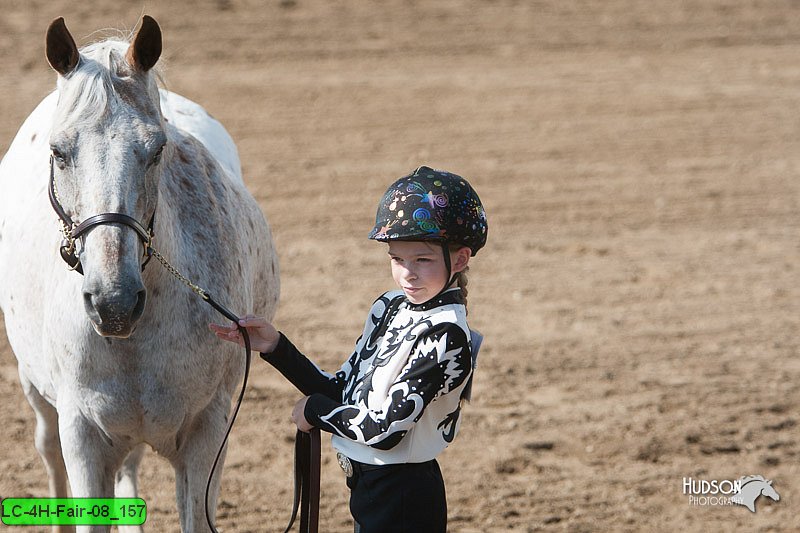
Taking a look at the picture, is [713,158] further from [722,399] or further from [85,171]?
[85,171]

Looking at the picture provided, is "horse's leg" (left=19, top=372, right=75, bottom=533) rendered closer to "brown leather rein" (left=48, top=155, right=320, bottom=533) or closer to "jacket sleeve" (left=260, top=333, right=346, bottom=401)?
"brown leather rein" (left=48, top=155, right=320, bottom=533)

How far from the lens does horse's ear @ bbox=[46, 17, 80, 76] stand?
3.01 m

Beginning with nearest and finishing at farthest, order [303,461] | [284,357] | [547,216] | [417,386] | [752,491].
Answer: [417,386] < [284,357] < [303,461] < [752,491] < [547,216]

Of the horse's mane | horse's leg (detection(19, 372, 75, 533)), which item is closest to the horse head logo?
horse's leg (detection(19, 372, 75, 533))

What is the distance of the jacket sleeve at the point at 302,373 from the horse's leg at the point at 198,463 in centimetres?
61

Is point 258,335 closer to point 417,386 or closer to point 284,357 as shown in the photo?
point 284,357

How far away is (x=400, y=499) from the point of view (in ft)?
9.29

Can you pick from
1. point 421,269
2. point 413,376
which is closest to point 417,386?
point 413,376

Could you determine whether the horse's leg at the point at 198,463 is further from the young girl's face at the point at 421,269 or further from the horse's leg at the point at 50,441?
the horse's leg at the point at 50,441

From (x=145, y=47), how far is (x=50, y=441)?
7.20 feet

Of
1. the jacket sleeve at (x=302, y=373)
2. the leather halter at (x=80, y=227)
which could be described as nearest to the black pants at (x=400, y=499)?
the jacket sleeve at (x=302, y=373)

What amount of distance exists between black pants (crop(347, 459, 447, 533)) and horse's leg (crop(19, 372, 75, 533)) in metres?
2.12

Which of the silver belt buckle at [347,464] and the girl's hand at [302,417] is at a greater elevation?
the girl's hand at [302,417]

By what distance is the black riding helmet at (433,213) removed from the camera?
2803 mm
